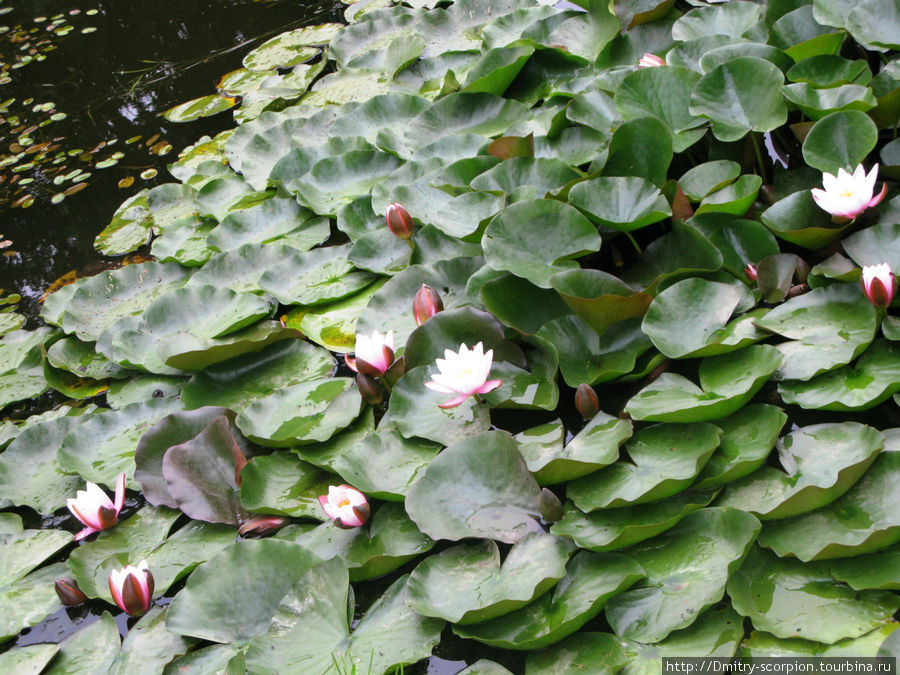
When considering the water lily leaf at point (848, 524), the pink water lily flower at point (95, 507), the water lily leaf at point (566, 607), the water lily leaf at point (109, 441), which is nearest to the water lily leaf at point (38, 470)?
the water lily leaf at point (109, 441)

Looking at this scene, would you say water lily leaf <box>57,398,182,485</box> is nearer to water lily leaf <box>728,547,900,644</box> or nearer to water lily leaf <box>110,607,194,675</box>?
water lily leaf <box>110,607,194,675</box>

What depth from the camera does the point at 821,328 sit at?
1698mm

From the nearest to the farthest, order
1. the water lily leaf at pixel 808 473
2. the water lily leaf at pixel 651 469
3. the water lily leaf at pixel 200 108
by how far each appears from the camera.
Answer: the water lily leaf at pixel 808 473, the water lily leaf at pixel 651 469, the water lily leaf at pixel 200 108

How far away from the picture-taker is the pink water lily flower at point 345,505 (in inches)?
64.1

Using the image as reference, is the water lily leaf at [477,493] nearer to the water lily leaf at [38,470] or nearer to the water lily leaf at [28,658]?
the water lily leaf at [28,658]

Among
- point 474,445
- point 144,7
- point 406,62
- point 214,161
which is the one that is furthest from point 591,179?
point 144,7

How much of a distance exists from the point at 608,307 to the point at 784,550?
0.63 metres

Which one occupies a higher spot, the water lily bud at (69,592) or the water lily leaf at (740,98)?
the water lily leaf at (740,98)

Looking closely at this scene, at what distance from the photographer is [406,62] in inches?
133

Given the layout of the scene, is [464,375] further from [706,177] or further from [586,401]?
[706,177]

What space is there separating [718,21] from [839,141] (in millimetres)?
864

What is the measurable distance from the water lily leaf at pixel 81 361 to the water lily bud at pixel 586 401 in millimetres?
1456

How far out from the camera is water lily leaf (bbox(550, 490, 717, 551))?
1.41 metres

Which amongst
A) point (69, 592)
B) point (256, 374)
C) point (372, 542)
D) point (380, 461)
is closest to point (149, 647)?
point (69, 592)
